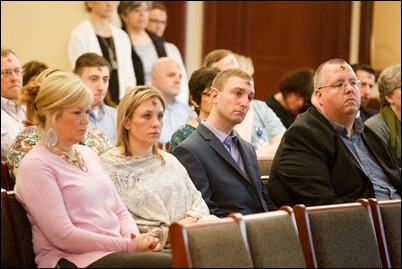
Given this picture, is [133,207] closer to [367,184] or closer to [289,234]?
[289,234]

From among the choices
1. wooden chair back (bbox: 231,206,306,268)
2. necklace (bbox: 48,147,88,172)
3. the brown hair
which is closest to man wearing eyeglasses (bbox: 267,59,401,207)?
wooden chair back (bbox: 231,206,306,268)

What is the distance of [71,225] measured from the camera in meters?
2.89

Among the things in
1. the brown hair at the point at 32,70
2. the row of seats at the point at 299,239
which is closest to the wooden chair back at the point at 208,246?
the row of seats at the point at 299,239

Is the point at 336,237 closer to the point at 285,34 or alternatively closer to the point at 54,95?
the point at 54,95

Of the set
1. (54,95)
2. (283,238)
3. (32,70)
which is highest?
(54,95)

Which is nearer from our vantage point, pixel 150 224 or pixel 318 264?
pixel 318 264

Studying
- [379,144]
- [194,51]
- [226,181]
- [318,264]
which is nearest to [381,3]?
[194,51]

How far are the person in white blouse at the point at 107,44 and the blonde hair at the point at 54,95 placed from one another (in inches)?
128

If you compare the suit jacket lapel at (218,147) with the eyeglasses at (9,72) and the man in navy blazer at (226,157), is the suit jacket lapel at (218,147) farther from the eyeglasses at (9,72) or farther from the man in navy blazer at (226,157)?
the eyeglasses at (9,72)

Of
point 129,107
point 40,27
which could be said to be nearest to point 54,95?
point 129,107

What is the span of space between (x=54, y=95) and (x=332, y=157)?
1.32 metres

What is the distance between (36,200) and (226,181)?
3.19ft

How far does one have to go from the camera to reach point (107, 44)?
6336 millimetres

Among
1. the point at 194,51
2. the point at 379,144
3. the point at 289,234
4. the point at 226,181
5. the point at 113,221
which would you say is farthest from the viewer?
the point at 194,51
